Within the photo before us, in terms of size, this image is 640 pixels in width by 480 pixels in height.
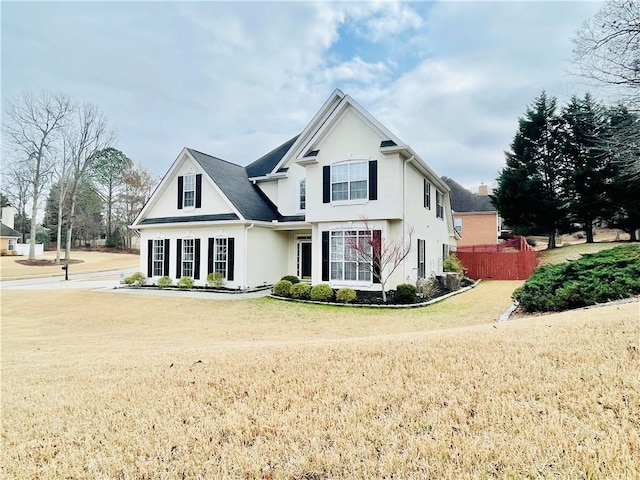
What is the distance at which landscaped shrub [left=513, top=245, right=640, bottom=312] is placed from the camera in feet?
28.7

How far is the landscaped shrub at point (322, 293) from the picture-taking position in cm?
1445

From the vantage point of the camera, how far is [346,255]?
15289 mm

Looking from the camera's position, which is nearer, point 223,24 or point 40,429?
point 40,429

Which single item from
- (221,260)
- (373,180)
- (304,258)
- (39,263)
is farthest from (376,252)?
(39,263)

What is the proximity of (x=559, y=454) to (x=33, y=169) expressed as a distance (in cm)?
4623

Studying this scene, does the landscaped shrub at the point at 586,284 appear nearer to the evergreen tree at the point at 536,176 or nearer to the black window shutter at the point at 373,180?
the black window shutter at the point at 373,180

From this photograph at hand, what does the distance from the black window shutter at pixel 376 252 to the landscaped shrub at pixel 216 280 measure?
7.64 meters

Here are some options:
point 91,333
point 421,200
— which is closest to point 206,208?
point 91,333

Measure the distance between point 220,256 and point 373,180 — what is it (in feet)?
28.1

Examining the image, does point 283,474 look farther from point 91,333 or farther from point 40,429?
point 91,333

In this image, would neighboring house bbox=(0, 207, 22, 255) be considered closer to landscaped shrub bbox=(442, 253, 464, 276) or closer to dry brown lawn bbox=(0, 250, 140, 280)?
dry brown lawn bbox=(0, 250, 140, 280)

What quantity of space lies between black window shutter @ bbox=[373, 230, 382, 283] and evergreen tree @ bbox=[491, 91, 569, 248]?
2017 centimetres

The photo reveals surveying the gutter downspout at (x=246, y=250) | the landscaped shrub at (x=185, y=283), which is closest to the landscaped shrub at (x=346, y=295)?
the gutter downspout at (x=246, y=250)

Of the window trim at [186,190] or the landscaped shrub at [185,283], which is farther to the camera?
the window trim at [186,190]
